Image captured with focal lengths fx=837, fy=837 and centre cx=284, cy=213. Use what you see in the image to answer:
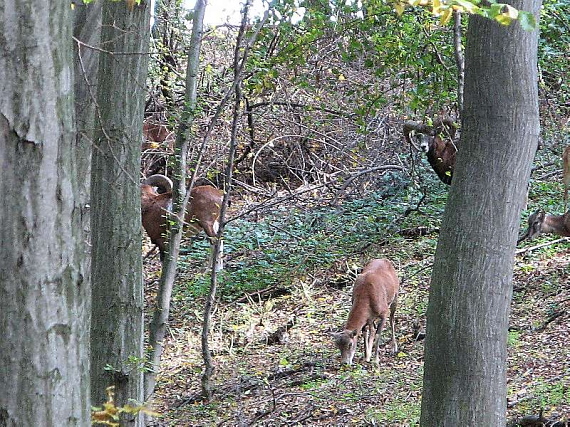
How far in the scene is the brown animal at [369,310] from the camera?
34.0 ft

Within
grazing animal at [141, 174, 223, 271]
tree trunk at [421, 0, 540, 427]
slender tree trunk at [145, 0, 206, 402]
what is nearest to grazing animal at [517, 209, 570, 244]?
grazing animal at [141, 174, 223, 271]

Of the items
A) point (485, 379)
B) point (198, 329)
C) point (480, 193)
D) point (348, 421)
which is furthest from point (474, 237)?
point (198, 329)

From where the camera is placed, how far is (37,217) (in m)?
2.54

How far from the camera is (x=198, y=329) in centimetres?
1281

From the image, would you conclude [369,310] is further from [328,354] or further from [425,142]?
[425,142]

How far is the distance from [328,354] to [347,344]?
637mm

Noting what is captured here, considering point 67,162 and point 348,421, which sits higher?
point 67,162

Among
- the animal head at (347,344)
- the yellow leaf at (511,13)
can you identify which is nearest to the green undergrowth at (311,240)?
the animal head at (347,344)

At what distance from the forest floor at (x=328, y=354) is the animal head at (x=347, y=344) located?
0.12m

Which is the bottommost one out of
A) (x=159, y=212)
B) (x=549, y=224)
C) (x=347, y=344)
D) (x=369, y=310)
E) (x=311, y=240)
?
(x=347, y=344)

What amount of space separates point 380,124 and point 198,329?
5.12m

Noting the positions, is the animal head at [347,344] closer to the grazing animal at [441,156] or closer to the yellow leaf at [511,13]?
the grazing animal at [441,156]

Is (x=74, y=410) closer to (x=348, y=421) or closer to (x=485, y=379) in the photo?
(x=485, y=379)

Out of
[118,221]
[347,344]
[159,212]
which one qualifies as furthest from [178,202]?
[159,212]
